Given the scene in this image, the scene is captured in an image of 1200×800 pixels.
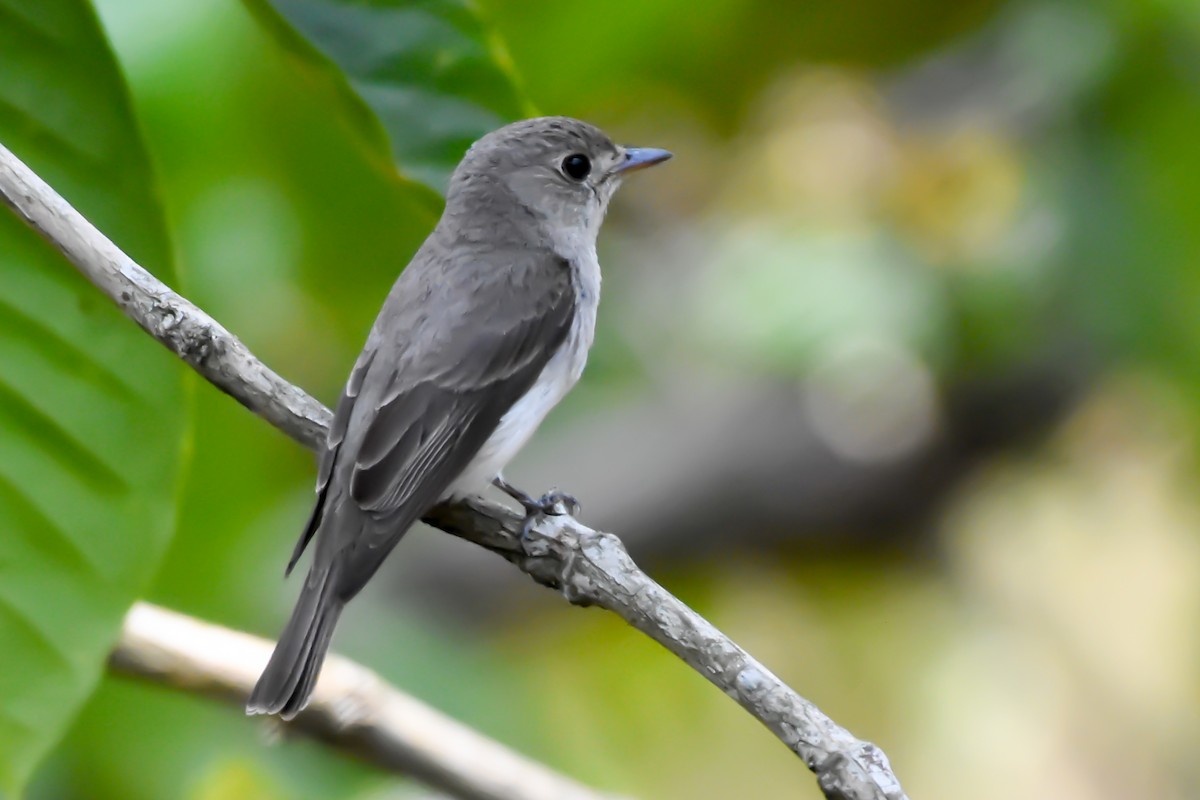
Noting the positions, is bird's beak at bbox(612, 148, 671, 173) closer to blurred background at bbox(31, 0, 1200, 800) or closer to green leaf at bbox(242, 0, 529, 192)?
blurred background at bbox(31, 0, 1200, 800)

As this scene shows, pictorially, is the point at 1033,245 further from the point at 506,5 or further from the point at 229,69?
the point at 229,69

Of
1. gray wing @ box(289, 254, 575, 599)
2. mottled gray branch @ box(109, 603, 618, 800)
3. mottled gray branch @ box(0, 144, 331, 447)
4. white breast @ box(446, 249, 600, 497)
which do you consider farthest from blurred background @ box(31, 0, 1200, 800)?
mottled gray branch @ box(0, 144, 331, 447)

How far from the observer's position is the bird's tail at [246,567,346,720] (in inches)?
95.3

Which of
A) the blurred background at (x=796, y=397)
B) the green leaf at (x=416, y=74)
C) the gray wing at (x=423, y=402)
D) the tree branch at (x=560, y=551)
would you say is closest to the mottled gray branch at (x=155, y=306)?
the tree branch at (x=560, y=551)

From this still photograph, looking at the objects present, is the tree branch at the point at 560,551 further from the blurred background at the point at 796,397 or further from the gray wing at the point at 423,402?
the blurred background at the point at 796,397

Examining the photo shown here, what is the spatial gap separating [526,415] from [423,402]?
0.83 feet

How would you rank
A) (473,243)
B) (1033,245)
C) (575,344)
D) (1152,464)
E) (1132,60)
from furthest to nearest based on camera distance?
(1152,464), (1033,245), (1132,60), (473,243), (575,344)

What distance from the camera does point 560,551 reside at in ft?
7.66

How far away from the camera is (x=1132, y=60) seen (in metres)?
3.81

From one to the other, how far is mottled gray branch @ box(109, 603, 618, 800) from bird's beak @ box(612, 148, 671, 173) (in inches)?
63.9

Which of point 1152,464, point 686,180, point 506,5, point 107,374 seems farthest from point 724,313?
point 107,374

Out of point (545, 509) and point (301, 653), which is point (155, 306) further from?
point (545, 509)

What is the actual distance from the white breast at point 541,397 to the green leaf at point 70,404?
0.70 m

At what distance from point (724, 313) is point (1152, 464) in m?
1.70
